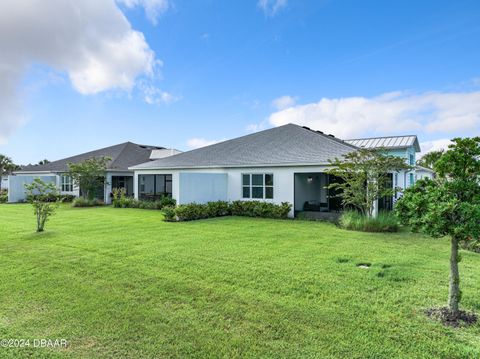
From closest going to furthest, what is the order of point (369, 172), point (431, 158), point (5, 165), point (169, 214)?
point (431, 158)
point (369, 172)
point (169, 214)
point (5, 165)

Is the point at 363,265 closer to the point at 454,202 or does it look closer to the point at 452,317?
the point at 452,317

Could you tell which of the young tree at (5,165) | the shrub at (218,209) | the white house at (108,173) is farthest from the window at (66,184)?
the shrub at (218,209)

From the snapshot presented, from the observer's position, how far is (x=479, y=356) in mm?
3459

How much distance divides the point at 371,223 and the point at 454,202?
8454 mm

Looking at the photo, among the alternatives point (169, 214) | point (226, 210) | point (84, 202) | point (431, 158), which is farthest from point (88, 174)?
point (431, 158)

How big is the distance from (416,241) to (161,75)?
17.3 meters

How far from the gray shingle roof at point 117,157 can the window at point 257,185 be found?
12.9 m

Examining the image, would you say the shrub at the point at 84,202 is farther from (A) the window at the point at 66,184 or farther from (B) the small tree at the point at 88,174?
(A) the window at the point at 66,184

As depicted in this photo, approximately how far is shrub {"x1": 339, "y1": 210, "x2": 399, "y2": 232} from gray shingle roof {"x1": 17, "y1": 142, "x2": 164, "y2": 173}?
64.8 feet

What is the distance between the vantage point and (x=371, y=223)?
1213cm

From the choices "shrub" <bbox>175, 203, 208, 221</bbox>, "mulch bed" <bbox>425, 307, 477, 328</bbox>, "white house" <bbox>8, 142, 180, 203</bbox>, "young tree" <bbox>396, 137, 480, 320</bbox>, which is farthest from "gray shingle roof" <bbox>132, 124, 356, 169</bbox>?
"mulch bed" <bbox>425, 307, 477, 328</bbox>

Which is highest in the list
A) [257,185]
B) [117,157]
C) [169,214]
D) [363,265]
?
[117,157]

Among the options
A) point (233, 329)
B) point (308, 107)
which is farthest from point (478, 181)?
point (308, 107)

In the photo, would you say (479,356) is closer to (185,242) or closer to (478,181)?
(478,181)
